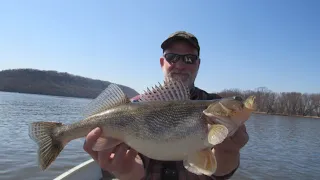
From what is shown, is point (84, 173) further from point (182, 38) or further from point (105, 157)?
point (182, 38)

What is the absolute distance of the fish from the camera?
2992 millimetres

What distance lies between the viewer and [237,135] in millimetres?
3365

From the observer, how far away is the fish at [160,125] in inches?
118

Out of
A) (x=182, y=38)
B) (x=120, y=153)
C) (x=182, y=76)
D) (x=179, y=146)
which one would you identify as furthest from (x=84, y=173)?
(x=179, y=146)

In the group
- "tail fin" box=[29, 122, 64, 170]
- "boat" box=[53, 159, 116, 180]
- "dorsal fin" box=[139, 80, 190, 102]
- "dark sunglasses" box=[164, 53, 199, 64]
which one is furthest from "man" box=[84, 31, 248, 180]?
"boat" box=[53, 159, 116, 180]

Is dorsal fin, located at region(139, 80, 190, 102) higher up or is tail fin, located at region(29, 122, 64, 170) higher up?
dorsal fin, located at region(139, 80, 190, 102)

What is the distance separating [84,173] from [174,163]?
5.75 meters

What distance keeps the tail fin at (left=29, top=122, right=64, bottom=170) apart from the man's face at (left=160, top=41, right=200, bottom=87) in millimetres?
2175

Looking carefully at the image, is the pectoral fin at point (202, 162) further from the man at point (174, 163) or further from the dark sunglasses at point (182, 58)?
the dark sunglasses at point (182, 58)

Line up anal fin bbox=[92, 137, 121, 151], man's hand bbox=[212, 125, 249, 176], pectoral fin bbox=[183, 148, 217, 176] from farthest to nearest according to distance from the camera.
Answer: man's hand bbox=[212, 125, 249, 176] → anal fin bbox=[92, 137, 121, 151] → pectoral fin bbox=[183, 148, 217, 176]

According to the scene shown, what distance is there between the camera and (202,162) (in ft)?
9.74

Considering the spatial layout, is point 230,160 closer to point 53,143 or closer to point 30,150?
point 53,143

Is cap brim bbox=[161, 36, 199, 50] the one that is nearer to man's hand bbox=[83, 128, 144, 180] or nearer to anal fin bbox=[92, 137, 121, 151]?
man's hand bbox=[83, 128, 144, 180]

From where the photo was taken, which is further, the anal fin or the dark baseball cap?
the dark baseball cap
